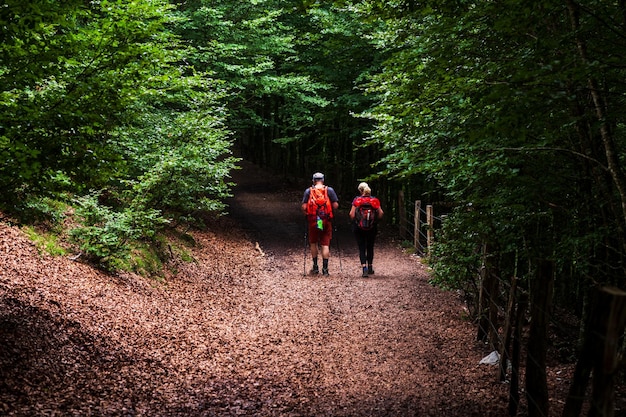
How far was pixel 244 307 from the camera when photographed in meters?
9.67

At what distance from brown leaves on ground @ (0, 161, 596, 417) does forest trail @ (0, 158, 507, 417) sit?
21 mm

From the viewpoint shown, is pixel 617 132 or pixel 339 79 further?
pixel 339 79

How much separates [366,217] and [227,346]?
513 centimetres

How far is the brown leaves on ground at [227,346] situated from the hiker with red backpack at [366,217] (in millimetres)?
708

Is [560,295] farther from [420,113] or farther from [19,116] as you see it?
[19,116]

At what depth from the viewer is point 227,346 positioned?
7504mm

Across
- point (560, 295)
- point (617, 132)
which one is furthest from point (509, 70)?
point (560, 295)

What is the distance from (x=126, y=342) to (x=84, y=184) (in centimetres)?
234

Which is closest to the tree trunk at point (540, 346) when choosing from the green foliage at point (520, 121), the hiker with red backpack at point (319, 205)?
the green foliage at point (520, 121)

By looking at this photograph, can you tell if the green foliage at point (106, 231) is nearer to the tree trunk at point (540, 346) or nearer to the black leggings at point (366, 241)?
the black leggings at point (366, 241)

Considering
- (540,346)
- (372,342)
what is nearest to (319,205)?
(372,342)

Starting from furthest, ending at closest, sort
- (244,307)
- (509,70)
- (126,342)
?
1. (244,307)
2. (126,342)
3. (509,70)

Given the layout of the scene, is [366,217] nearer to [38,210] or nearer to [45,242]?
[45,242]

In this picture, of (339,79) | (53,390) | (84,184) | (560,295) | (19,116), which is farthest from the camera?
(339,79)
